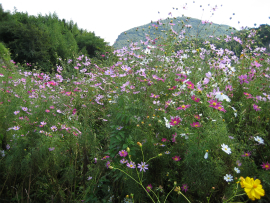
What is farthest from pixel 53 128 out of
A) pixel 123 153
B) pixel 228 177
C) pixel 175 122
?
pixel 228 177

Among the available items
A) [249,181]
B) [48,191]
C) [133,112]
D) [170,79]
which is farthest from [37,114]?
[249,181]

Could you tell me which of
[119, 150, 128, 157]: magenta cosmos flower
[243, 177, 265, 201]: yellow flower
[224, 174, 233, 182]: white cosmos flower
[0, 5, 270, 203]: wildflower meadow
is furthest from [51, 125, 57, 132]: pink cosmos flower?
[243, 177, 265, 201]: yellow flower

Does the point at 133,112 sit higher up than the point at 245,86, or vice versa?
the point at 245,86

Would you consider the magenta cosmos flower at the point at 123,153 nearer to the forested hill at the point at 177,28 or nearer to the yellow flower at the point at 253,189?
the yellow flower at the point at 253,189

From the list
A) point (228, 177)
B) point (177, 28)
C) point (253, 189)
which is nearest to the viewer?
point (253, 189)

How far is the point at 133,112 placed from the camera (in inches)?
56.5

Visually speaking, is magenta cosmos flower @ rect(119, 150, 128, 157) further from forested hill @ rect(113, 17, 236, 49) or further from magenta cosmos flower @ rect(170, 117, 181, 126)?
forested hill @ rect(113, 17, 236, 49)

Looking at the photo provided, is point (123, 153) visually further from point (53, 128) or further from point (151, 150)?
point (53, 128)

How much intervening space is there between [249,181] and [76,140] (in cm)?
123

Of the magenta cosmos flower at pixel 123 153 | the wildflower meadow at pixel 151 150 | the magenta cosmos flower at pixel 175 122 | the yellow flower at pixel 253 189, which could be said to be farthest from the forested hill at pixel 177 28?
the yellow flower at pixel 253 189

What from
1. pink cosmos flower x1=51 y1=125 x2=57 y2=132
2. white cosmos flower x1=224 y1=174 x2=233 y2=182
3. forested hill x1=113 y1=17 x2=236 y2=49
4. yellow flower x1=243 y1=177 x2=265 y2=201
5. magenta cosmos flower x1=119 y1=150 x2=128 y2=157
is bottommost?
pink cosmos flower x1=51 y1=125 x2=57 y2=132

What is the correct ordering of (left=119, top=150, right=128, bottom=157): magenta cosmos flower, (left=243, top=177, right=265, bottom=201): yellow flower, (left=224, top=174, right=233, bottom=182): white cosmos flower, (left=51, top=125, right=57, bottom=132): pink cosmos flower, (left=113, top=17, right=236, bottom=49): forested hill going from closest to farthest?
(left=243, top=177, right=265, bottom=201): yellow flower
(left=224, top=174, right=233, bottom=182): white cosmos flower
(left=119, top=150, right=128, bottom=157): magenta cosmos flower
(left=51, top=125, right=57, bottom=132): pink cosmos flower
(left=113, top=17, right=236, bottom=49): forested hill

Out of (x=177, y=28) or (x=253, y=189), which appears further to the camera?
(x=177, y=28)

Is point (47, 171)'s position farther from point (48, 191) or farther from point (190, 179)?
point (190, 179)
